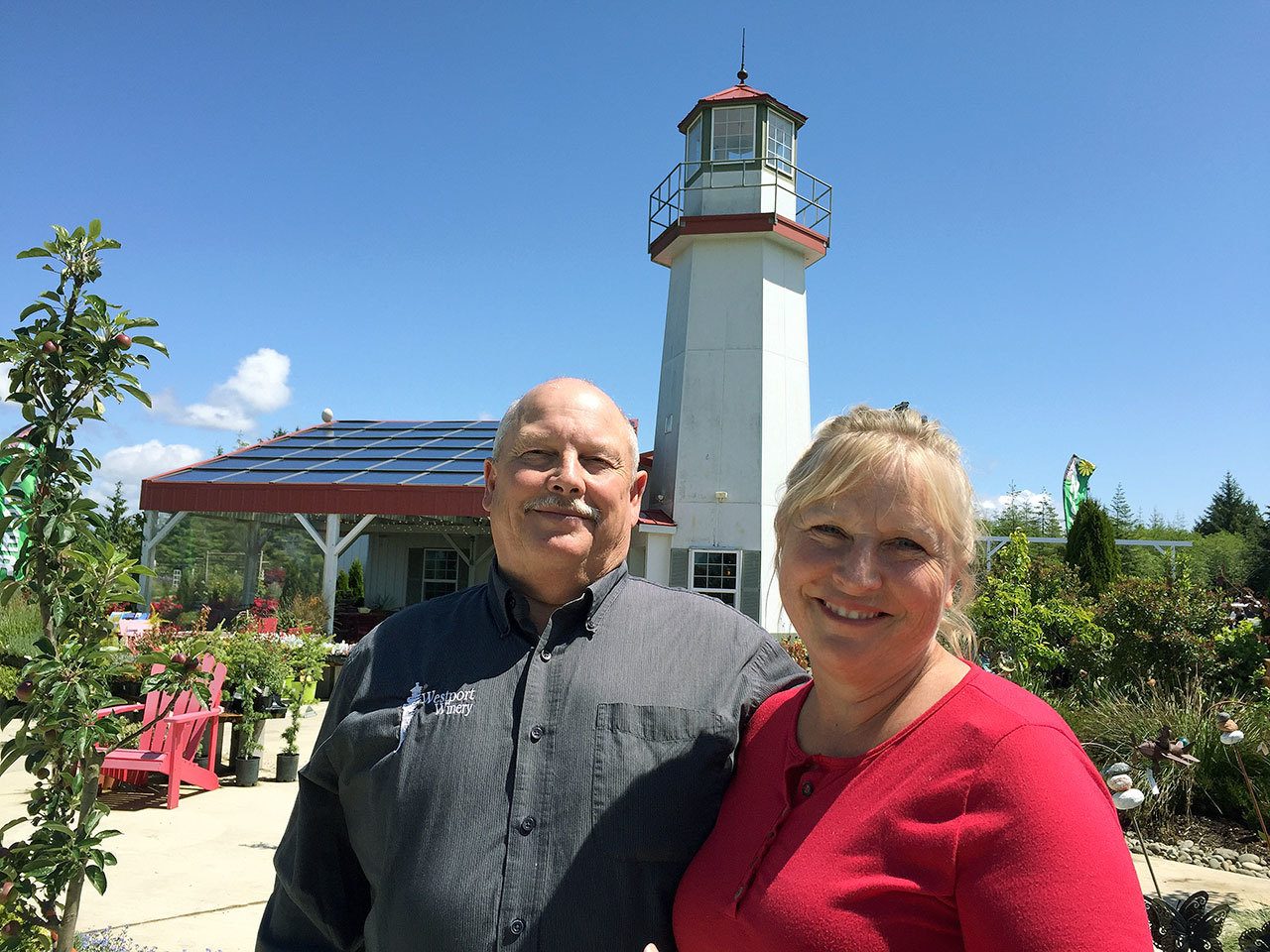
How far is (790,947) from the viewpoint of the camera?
57.6 inches

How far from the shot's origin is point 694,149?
17312 mm

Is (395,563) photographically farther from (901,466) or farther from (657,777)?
(901,466)

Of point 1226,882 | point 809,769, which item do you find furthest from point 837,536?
point 1226,882

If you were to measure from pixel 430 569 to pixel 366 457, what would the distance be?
4.60m

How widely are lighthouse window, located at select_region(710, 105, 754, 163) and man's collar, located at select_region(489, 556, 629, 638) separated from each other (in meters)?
15.8

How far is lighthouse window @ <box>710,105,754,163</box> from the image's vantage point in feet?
54.7

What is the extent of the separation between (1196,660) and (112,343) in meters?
9.86

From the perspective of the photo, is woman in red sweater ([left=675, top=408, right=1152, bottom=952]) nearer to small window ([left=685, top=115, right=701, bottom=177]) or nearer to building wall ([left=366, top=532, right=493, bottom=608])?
small window ([left=685, top=115, right=701, bottom=177])

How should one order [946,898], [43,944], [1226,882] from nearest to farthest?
[946,898] < [43,944] < [1226,882]

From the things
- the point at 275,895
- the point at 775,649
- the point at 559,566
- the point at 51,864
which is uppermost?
the point at 559,566

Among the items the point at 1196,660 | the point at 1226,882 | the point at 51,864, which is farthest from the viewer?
the point at 1196,660

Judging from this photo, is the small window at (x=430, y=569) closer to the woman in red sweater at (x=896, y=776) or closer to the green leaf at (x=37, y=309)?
the green leaf at (x=37, y=309)

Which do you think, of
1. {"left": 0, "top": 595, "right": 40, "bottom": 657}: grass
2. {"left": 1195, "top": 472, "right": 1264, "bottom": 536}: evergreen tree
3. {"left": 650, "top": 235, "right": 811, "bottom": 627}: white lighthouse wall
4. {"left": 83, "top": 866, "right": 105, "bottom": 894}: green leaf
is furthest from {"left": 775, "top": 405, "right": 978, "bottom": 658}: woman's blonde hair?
{"left": 1195, "top": 472, "right": 1264, "bottom": 536}: evergreen tree

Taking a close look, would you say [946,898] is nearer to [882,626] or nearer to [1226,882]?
[882,626]
